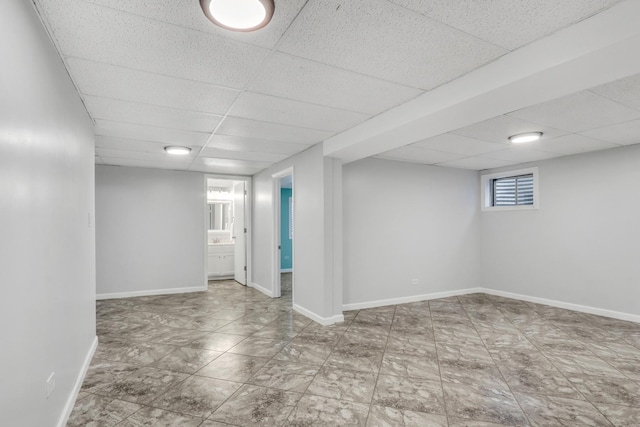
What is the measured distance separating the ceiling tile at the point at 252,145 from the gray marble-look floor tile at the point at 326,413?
2.83 m

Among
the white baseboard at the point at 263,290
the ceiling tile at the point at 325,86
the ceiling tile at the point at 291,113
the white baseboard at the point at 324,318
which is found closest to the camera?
the ceiling tile at the point at 325,86

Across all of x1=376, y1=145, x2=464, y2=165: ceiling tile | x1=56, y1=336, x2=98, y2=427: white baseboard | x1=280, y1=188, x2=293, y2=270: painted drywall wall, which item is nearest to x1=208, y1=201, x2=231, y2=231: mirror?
x1=280, y1=188, x2=293, y2=270: painted drywall wall

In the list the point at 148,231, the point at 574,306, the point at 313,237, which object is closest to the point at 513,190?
the point at 574,306

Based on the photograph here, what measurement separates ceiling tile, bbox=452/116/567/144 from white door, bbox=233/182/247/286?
4.56 metres

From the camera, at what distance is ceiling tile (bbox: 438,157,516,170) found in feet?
17.3

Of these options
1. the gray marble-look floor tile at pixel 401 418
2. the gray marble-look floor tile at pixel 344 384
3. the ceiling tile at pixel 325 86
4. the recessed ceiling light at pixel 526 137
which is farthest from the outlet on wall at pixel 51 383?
the recessed ceiling light at pixel 526 137

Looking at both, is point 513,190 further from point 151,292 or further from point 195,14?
point 151,292

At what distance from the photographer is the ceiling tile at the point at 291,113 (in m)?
2.78

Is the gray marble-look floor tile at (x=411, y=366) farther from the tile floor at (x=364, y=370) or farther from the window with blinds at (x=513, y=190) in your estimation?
the window with blinds at (x=513, y=190)

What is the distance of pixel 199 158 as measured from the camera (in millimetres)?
5117

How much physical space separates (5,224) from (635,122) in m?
4.95

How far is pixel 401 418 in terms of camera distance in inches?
86.3

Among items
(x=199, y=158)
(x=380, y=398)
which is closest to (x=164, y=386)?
(x=380, y=398)

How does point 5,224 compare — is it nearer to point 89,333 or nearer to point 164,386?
point 164,386
